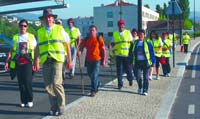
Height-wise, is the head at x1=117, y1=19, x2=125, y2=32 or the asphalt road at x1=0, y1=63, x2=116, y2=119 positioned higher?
the head at x1=117, y1=19, x2=125, y2=32

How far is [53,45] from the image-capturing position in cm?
890

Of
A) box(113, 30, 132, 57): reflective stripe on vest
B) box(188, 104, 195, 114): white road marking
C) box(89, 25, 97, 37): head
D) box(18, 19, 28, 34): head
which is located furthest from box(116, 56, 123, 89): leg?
box(18, 19, 28, 34): head

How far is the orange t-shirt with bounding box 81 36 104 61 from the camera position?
38.0 feet

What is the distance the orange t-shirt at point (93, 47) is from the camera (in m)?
11.6

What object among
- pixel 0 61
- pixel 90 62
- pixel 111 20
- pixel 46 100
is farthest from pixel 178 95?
pixel 111 20

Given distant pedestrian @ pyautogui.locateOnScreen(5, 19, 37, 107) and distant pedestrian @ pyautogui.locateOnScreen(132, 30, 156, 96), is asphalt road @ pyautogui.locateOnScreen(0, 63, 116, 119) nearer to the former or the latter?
distant pedestrian @ pyautogui.locateOnScreen(5, 19, 37, 107)

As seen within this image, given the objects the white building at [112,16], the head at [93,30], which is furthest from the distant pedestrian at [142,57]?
the white building at [112,16]

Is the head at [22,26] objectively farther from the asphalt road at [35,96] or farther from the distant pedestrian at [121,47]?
the distant pedestrian at [121,47]

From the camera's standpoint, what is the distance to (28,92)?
10.0 m

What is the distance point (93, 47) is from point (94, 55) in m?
0.21

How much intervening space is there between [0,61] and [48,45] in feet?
32.5

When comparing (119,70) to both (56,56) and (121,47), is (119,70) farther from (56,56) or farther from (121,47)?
(56,56)

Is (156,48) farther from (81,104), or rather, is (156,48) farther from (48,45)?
(48,45)

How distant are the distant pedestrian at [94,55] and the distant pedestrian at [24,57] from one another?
190 centimetres
